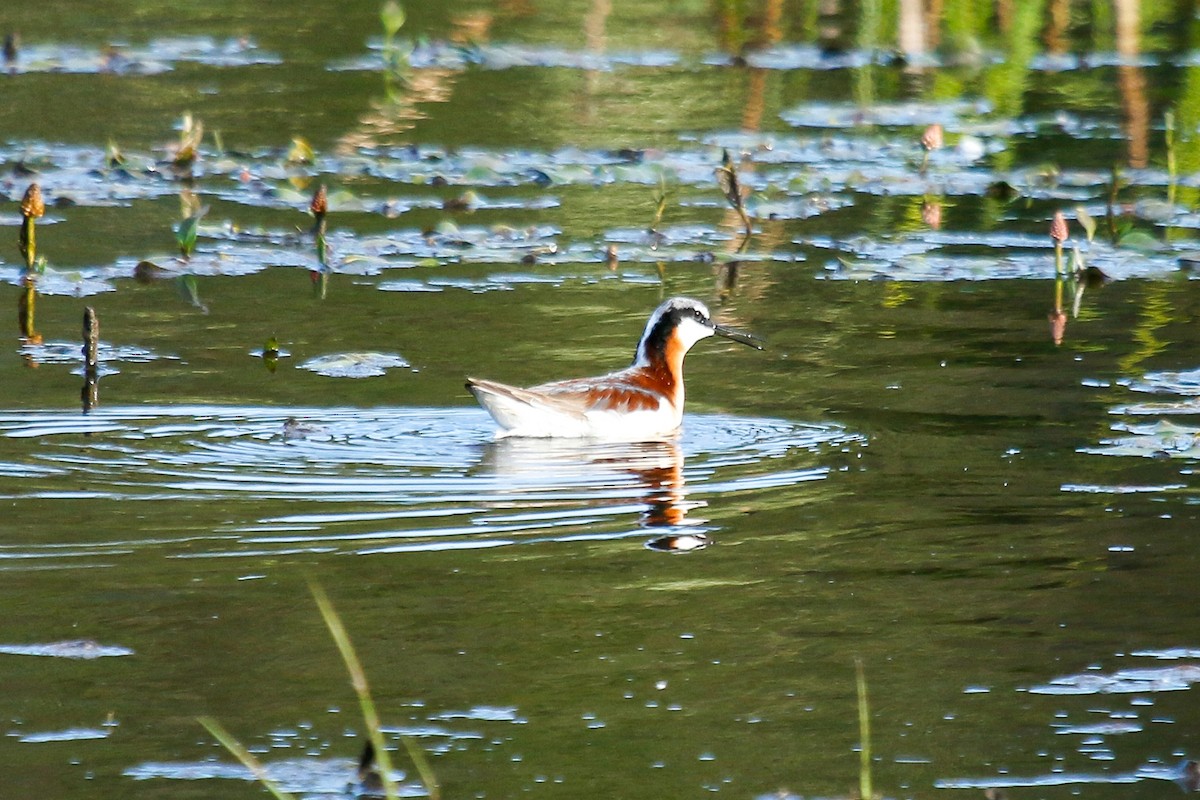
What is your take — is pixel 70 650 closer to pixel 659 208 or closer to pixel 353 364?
pixel 353 364

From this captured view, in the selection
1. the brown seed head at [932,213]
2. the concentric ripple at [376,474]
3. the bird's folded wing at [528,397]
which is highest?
the brown seed head at [932,213]

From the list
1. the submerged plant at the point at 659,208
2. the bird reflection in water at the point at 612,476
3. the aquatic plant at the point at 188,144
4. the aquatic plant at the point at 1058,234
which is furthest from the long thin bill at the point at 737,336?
the aquatic plant at the point at 188,144

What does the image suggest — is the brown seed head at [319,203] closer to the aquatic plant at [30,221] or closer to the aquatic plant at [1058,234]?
the aquatic plant at [30,221]

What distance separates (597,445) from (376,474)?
1.46 meters

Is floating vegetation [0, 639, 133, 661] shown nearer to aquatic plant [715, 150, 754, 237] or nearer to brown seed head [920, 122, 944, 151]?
aquatic plant [715, 150, 754, 237]

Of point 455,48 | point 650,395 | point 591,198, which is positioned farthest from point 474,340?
point 455,48

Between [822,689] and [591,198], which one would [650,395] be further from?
[591,198]

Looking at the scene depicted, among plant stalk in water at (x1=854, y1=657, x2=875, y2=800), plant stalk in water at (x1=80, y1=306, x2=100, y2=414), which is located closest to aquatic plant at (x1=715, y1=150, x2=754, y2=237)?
plant stalk in water at (x1=80, y1=306, x2=100, y2=414)

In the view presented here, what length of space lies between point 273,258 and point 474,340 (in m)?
2.23

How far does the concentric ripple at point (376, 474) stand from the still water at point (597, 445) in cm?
3

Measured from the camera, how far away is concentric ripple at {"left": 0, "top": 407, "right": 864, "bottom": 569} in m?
7.26

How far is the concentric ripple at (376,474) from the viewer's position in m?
7.26

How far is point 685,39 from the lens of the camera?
20781mm

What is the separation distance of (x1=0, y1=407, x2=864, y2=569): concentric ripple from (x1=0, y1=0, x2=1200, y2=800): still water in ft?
0.09
